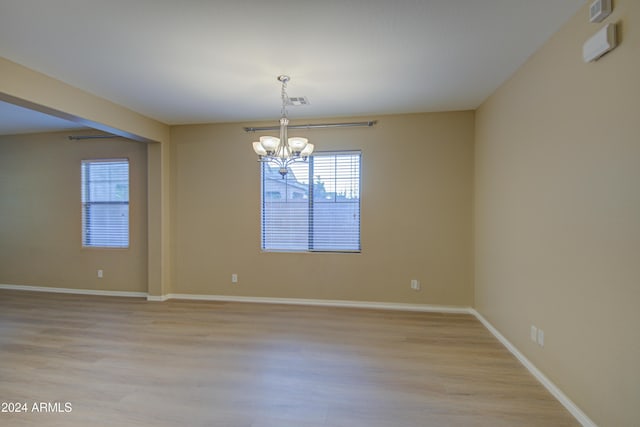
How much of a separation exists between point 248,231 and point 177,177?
1.42 metres

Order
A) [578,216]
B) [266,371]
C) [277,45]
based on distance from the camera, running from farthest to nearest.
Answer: [266,371], [277,45], [578,216]

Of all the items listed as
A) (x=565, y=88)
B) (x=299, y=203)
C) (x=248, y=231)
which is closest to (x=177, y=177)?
(x=248, y=231)

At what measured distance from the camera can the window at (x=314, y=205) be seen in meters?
4.23

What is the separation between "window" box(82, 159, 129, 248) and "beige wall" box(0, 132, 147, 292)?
0.38 feet

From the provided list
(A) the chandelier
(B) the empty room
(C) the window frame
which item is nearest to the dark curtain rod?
(B) the empty room

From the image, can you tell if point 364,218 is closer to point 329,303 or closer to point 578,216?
point 329,303

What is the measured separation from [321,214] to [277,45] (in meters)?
2.41

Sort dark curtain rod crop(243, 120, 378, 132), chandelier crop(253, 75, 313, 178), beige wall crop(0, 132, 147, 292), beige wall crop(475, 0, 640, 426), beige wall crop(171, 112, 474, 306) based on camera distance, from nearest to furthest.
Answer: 1. beige wall crop(475, 0, 640, 426)
2. chandelier crop(253, 75, 313, 178)
3. beige wall crop(171, 112, 474, 306)
4. dark curtain rod crop(243, 120, 378, 132)
5. beige wall crop(0, 132, 147, 292)

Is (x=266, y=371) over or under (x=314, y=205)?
under

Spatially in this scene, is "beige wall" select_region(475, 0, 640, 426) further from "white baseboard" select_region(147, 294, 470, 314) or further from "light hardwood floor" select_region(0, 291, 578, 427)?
"white baseboard" select_region(147, 294, 470, 314)

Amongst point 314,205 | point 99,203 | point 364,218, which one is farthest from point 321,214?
point 99,203

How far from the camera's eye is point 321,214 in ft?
14.2

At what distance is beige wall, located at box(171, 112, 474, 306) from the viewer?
13.0ft

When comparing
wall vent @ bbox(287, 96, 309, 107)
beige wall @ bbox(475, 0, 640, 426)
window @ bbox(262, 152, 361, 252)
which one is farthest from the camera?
window @ bbox(262, 152, 361, 252)
